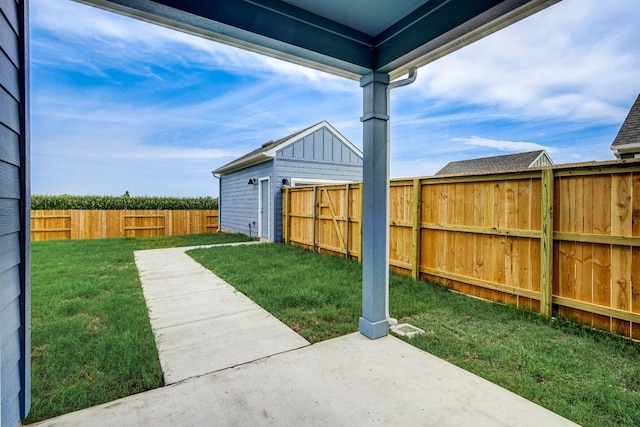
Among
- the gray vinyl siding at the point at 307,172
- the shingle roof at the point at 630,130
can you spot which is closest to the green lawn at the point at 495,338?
the gray vinyl siding at the point at 307,172

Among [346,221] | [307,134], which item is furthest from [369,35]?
[307,134]

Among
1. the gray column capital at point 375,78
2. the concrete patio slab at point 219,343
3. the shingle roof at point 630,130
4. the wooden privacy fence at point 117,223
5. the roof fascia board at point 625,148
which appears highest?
the shingle roof at point 630,130

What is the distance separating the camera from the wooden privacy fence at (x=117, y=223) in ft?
37.0

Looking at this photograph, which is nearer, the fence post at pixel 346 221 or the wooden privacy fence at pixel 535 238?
the wooden privacy fence at pixel 535 238

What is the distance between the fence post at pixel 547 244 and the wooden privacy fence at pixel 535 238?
0.03 feet

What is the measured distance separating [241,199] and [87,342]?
10.1 meters

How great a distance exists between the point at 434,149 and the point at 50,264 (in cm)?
1610

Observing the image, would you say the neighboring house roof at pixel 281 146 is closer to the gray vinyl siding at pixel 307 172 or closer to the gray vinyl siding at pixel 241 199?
the gray vinyl siding at pixel 241 199

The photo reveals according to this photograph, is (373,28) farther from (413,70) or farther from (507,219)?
(507,219)

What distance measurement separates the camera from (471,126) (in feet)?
51.9

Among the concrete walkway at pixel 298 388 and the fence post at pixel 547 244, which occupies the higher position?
the fence post at pixel 547 244

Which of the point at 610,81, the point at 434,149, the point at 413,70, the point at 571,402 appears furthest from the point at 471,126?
the point at 571,402

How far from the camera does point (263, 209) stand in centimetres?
1095

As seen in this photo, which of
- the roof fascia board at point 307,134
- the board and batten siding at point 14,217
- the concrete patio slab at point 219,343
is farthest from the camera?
the roof fascia board at point 307,134
